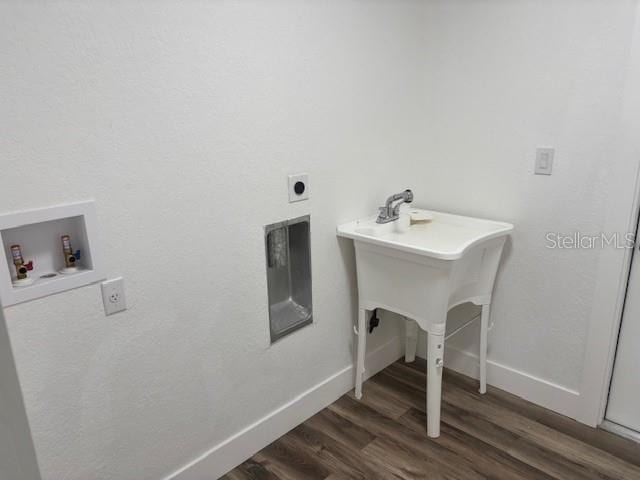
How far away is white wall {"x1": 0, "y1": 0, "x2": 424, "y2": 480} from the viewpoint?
1.32 m

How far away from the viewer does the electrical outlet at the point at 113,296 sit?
148 centimetres

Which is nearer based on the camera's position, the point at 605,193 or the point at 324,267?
the point at 605,193

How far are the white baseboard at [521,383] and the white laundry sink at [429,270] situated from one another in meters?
0.11

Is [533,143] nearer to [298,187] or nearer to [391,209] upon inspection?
[391,209]

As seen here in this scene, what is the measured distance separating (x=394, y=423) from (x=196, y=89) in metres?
1.66

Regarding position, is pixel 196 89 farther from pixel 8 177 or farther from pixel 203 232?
pixel 8 177

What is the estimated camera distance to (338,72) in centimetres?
205

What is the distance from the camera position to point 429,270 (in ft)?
6.47

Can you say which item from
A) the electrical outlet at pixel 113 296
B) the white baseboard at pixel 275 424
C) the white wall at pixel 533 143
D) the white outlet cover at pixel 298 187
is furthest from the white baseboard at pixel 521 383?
the electrical outlet at pixel 113 296

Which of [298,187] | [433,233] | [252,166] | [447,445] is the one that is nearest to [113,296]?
[252,166]

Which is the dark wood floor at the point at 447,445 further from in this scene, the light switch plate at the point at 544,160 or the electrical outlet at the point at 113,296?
the light switch plate at the point at 544,160

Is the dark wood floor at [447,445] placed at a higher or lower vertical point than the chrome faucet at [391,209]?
lower

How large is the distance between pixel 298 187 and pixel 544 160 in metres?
1.07

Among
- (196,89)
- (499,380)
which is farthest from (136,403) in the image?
(499,380)
